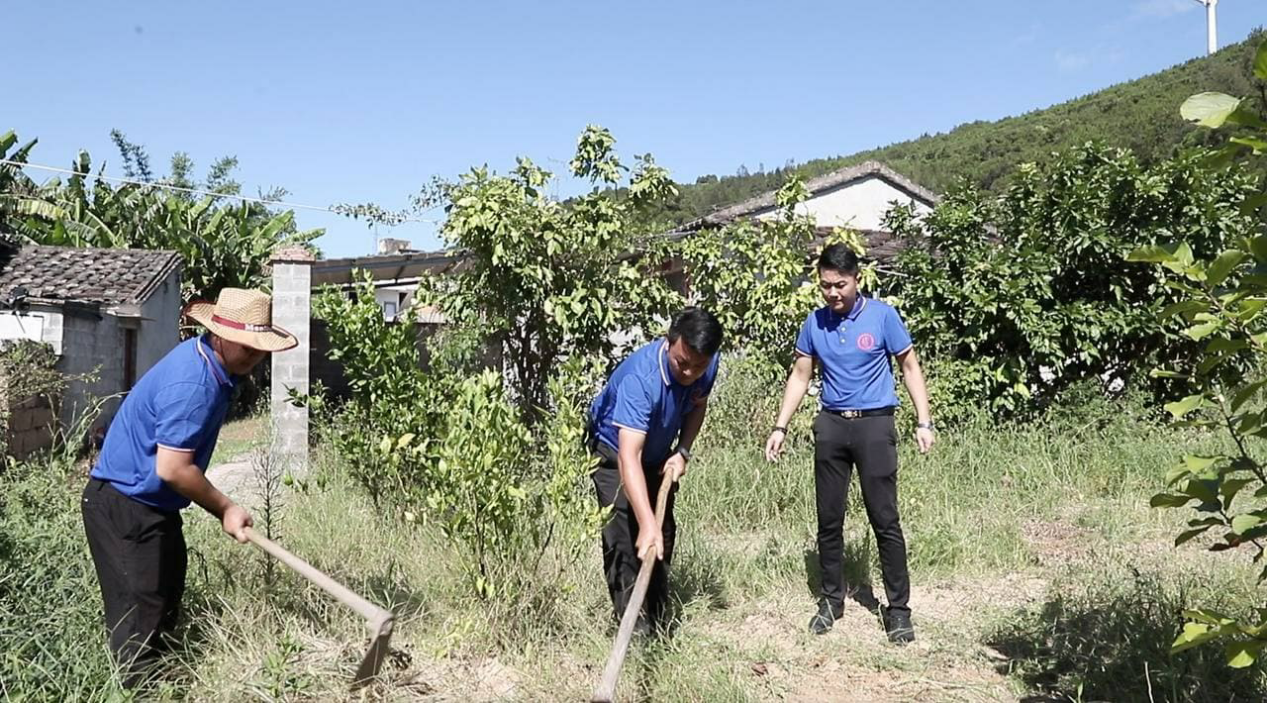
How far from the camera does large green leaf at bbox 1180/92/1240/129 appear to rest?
7.13 feet

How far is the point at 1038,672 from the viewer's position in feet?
13.2

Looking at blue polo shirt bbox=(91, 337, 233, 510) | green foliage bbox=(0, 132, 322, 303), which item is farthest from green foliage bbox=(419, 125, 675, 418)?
green foliage bbox=(0, 132, 322, 303)

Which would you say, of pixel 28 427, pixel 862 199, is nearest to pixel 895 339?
pixel 28 427

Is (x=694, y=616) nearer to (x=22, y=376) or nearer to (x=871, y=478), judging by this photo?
(x=871, y=478)

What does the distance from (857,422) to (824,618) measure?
91 cm

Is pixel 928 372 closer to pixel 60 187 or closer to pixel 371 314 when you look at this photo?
pixel 371 314

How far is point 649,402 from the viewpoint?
394 centimetres

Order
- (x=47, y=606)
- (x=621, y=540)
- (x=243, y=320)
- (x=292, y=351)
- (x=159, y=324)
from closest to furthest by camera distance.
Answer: (x=243, y=320) < (x=47, y=606) < (x=621, y=540) < (x=292, y=351) < (x=159, y=324)

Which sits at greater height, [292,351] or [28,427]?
[292,351]

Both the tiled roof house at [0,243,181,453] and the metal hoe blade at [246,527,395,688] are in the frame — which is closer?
the metal hoe blade at [246,527,395,688]

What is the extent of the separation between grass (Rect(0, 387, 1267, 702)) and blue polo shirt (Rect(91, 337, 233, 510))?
645 millimetres

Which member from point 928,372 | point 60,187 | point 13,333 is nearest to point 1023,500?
point 928,372

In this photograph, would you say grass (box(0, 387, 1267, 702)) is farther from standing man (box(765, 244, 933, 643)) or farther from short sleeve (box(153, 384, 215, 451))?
short sleeve (box(153, 384, 215, 451))

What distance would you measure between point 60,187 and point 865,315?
69.1ft
